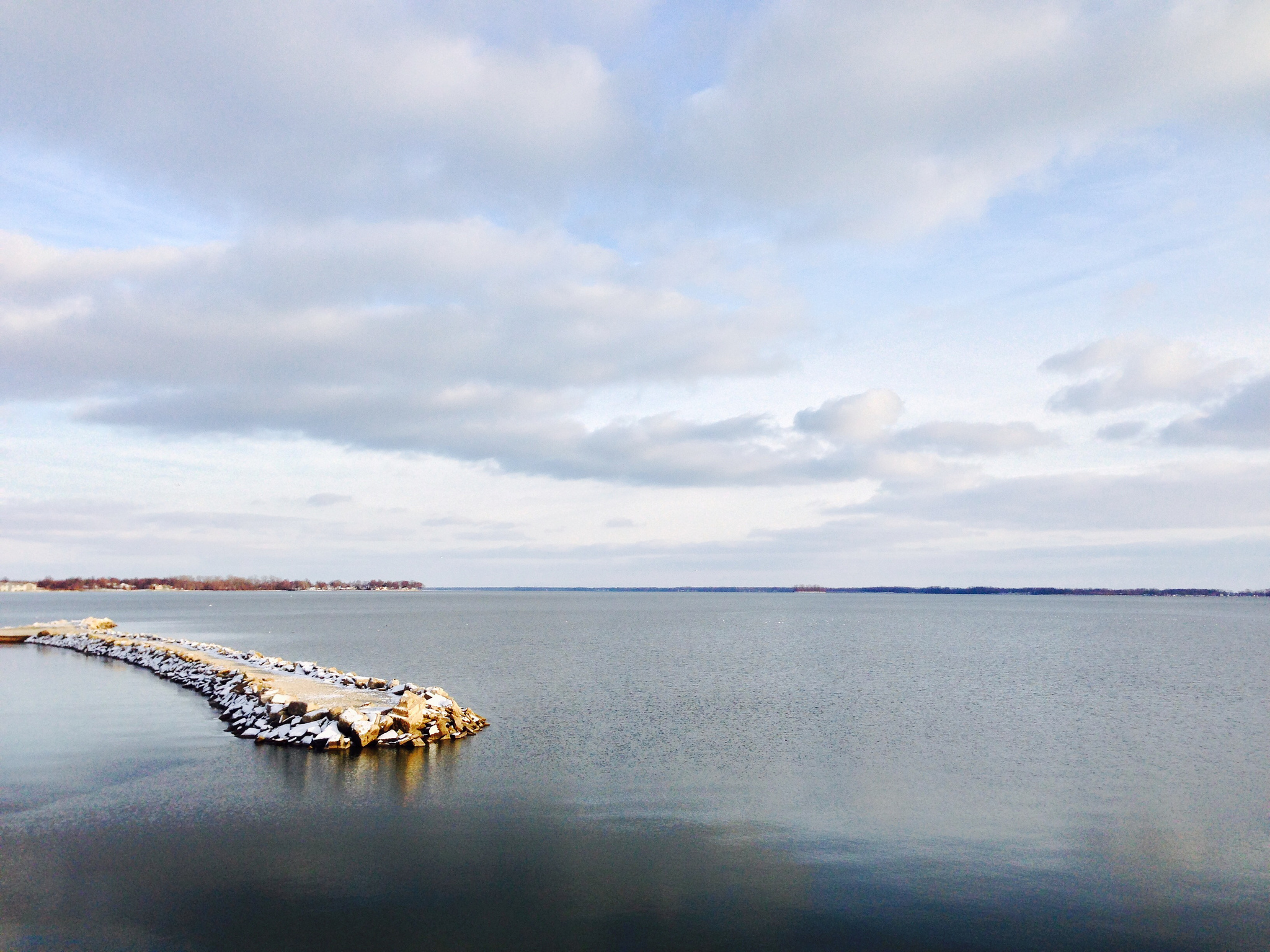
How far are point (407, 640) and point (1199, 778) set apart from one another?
217 feet

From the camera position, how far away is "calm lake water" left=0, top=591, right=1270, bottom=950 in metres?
12.9

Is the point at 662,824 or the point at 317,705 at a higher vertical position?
the point at 317,705

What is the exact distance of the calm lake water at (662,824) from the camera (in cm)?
1290

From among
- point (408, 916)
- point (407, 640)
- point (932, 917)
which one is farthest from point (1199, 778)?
point (407, 640)

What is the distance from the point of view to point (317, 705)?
29.4m

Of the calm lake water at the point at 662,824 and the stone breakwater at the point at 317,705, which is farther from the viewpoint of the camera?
the stone breakwater at the point at 317,705

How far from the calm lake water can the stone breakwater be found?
4.01ft

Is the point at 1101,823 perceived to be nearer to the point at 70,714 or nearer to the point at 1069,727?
the point at 1069,727

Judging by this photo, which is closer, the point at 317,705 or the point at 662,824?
the point at 662,824

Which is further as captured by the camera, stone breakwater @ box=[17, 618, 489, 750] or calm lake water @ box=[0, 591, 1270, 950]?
stone breakwater @ box=[17, 618, 489, 750]

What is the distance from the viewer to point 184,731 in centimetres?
2891

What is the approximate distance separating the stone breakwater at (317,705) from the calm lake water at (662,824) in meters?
1.22

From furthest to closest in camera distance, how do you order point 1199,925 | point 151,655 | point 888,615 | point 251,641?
point 888,615 → point 251,641 → point 151,655 → point 1199,925

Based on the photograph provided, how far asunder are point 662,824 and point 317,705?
1714 centimetres
